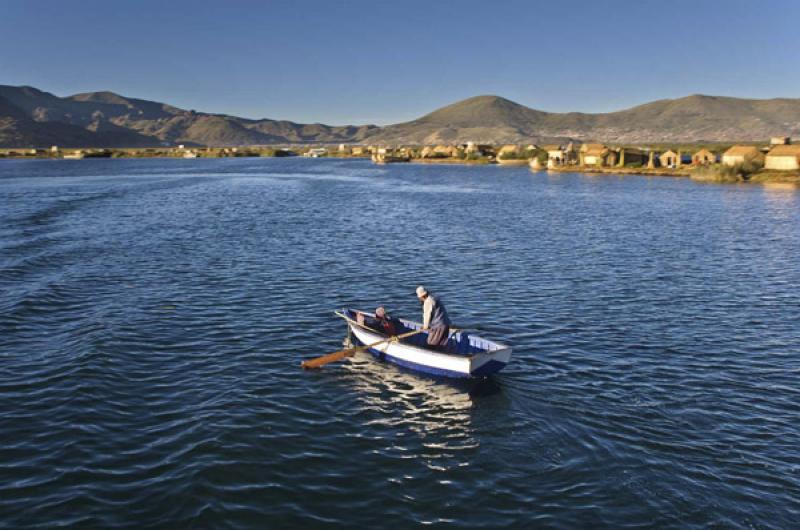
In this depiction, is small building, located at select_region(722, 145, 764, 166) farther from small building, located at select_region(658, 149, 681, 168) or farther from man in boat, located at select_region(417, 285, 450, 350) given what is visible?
man in boat, located at select_region(417, 285, 450, 350)

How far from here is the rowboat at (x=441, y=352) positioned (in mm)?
20219

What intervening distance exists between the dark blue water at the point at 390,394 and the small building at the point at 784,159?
86331mm

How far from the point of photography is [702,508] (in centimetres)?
1373

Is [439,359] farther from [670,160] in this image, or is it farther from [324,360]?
[670,160]

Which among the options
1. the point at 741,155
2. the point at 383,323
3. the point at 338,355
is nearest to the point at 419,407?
the point at 338,355

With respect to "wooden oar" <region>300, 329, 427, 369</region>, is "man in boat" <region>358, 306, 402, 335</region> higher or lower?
higher

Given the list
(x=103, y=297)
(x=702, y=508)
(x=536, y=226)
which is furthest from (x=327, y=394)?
(x=536, y=226)

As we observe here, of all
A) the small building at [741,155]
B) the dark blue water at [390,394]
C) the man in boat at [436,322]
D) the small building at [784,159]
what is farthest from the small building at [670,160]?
the man in boat at [436,322]

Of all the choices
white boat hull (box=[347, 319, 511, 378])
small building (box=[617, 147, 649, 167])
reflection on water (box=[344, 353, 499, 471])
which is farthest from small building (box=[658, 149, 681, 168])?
reflection on water (box=[344, 353, 499, 471])

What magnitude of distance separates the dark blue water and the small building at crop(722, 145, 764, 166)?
307 feet

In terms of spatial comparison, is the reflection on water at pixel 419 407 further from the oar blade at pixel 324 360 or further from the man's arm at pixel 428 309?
the man's arm at pixel 428 309

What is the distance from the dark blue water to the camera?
553 inches

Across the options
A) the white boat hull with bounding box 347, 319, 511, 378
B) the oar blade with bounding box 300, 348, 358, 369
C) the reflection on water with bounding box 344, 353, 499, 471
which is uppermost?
the white boat hull with bounding box 347, 319, 511, 378

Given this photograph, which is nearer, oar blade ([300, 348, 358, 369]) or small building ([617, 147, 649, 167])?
oar blade ([300, 348, 358, 369])
